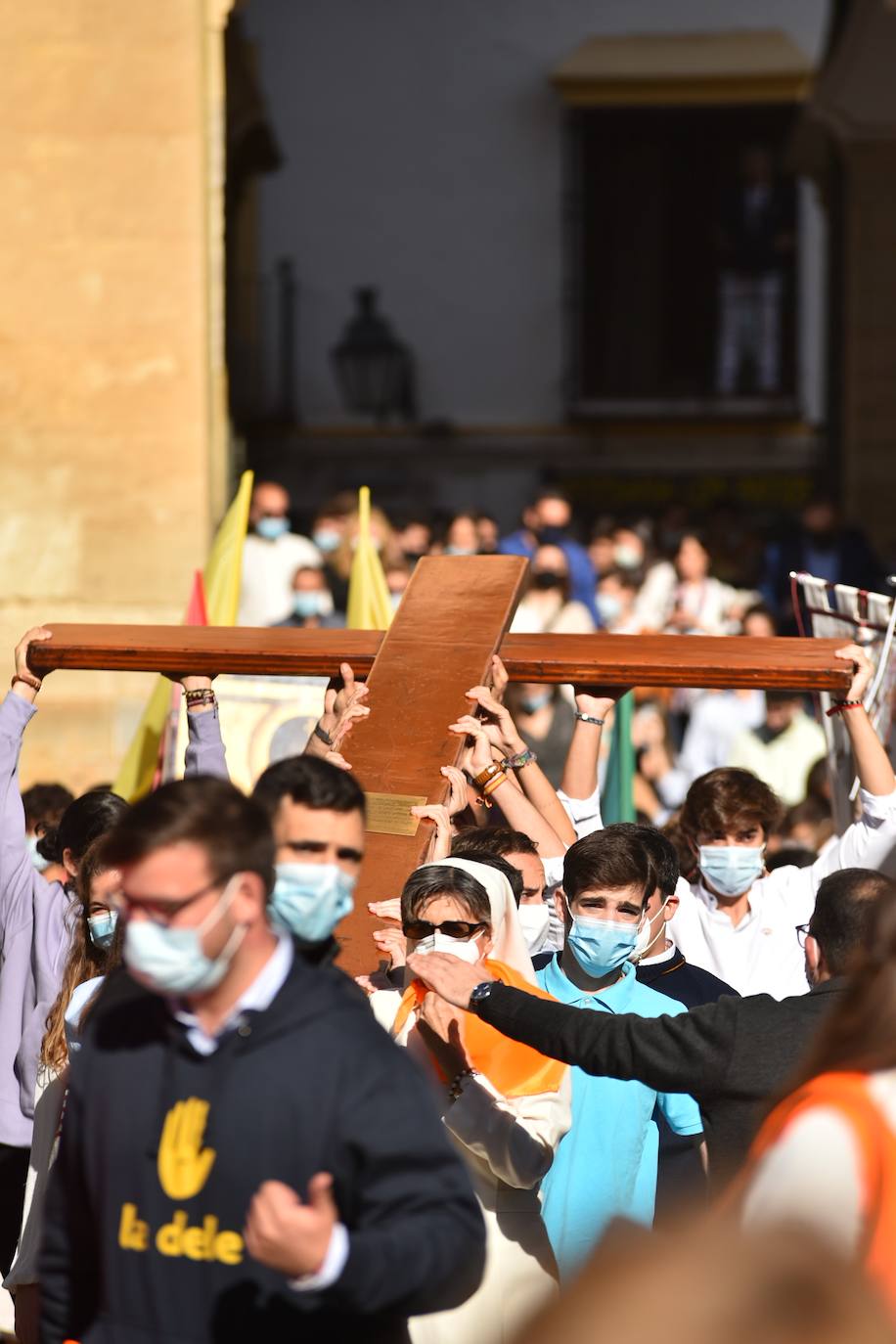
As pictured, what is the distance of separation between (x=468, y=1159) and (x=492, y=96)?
1670 cm

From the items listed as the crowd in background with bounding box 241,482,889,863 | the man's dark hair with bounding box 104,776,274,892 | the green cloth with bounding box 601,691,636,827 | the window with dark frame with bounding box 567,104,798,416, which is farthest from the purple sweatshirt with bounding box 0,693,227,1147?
the window with dark frame with bounding box 567,104,798,416

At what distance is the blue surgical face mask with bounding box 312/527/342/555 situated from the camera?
10367mm

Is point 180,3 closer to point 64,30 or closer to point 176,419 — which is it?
point 64,30

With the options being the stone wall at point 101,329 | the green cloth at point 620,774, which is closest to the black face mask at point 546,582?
the stone wall at point 101,329

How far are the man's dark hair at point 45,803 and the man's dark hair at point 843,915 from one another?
260cm

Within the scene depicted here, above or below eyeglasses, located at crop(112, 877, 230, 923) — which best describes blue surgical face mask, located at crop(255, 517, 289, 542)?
below

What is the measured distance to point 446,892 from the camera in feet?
12.5

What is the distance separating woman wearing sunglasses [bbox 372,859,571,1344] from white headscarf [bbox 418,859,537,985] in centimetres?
1

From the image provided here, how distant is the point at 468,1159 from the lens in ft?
11.9

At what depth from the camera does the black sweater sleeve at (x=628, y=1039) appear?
11.0 ft

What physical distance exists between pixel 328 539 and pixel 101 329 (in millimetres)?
2070

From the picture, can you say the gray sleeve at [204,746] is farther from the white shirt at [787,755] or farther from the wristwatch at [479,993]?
the white shirt at [787,755]

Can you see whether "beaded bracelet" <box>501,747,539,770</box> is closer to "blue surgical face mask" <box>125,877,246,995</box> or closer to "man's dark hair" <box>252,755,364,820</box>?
"man's dark hair" <box>252,755,364,820</box>

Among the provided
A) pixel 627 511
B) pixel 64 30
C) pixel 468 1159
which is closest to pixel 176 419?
pixel 64 30
